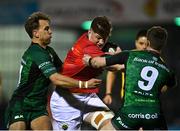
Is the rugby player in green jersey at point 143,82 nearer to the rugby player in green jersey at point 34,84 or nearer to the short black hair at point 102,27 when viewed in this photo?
the short black hair at point 102,27

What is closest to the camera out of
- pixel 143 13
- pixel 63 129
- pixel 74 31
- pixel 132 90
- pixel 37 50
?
pixel 132 90

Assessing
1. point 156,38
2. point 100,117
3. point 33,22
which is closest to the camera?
point 156,38

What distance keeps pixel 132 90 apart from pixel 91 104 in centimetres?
129

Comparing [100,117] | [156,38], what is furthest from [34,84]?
[156,38]

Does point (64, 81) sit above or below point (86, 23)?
above

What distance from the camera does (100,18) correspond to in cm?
894

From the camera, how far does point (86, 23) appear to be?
19656mm

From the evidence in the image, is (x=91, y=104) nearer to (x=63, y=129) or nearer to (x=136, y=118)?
(x=63, y=129)

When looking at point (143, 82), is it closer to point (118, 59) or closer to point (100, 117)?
point (118, 59)

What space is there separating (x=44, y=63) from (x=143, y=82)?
1377mm

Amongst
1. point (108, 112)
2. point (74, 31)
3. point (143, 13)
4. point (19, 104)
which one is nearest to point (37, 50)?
point (19, 104)

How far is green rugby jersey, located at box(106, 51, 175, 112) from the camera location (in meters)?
8.12

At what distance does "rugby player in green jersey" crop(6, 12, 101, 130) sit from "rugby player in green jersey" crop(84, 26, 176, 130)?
858 mm

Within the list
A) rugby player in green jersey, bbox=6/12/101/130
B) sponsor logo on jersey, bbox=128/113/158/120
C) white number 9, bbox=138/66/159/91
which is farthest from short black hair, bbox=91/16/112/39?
sponsor logo on jersey, bbox=128/113/158/120
